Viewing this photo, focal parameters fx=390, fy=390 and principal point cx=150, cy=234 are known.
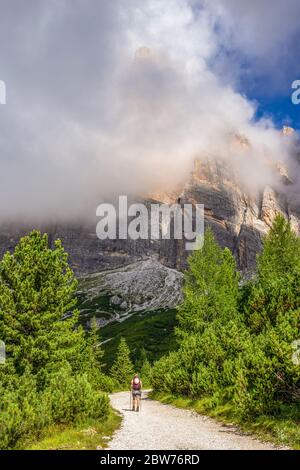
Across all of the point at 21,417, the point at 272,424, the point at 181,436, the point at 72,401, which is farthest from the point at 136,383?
the point at 21,417

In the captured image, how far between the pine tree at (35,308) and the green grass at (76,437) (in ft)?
19.8

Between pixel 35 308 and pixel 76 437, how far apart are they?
1063 cm

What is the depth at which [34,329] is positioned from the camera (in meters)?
23.7

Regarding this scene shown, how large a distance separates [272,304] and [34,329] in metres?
14.2

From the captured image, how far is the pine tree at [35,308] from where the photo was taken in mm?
22625

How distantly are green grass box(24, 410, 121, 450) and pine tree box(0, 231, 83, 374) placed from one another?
604 centimetres

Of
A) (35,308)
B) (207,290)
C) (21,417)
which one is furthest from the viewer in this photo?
(207,290)

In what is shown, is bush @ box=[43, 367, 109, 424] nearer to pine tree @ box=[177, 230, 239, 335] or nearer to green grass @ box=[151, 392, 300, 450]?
green grass @ box=[151, 392, 300, 450]

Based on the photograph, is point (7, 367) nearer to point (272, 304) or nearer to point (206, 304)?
point (272, 304)

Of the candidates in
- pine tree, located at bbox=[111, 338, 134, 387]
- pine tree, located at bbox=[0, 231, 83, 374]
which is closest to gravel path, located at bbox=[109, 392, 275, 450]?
pine tree, located at bbox=[0, 231, 83, 374]

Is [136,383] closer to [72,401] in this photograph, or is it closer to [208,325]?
[208,325]

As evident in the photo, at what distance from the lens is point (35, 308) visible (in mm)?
23750

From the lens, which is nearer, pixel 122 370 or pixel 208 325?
pixel 208 325

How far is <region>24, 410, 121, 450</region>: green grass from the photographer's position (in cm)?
1334
